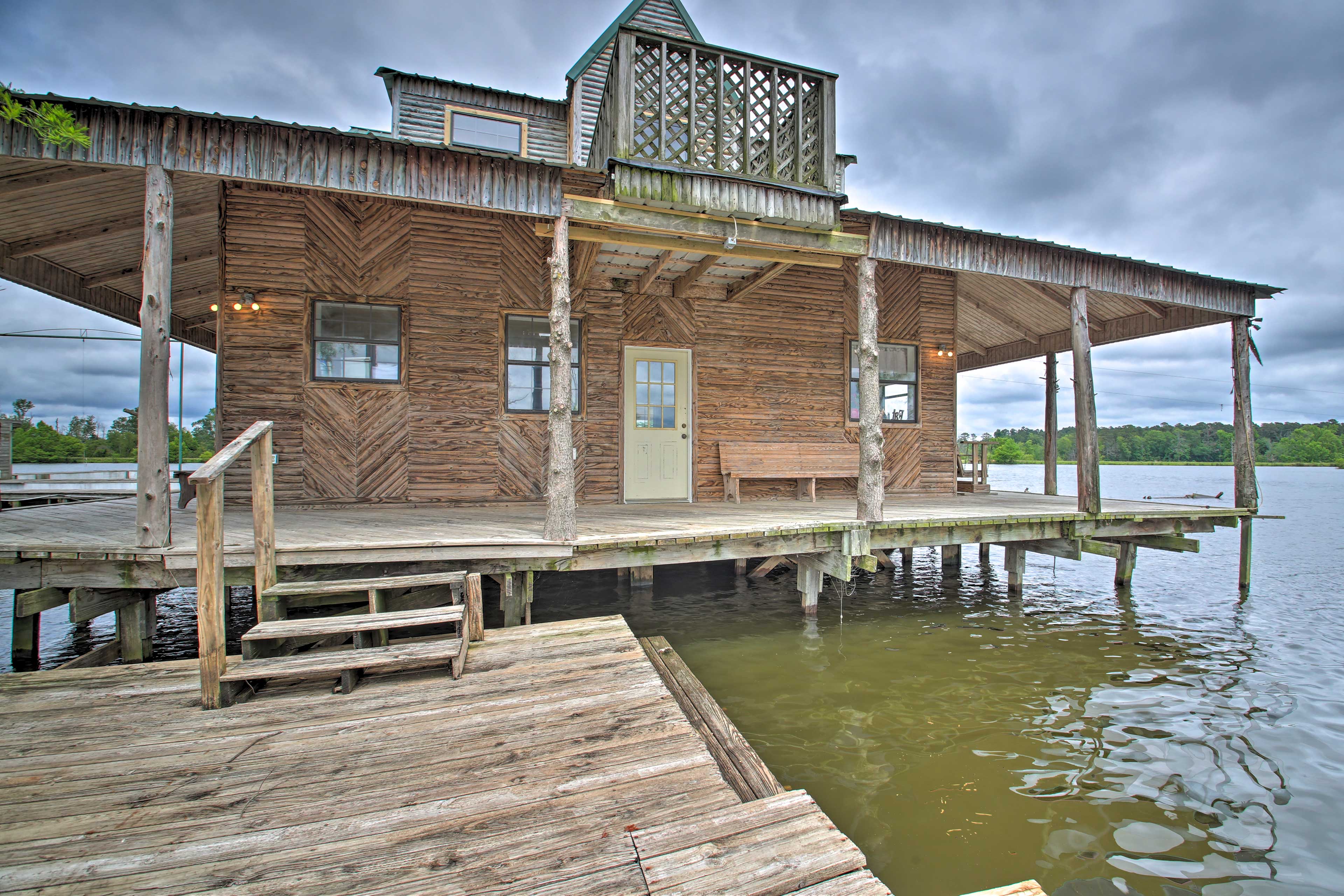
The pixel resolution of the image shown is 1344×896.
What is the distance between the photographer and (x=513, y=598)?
4.87 metres

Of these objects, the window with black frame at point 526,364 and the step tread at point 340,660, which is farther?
the window with black frame at point 526,364

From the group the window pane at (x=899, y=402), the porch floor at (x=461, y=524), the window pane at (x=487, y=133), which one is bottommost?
the porch floor at (x=461, y=524)

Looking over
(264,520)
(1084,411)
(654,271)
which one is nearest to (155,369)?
(264,520)

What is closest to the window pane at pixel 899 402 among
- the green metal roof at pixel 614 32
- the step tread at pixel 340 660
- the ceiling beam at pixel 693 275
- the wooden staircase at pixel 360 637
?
the ceiling beam at pixel 693 275

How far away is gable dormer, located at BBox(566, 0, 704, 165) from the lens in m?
10.3

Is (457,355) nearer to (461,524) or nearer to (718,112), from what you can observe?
(461,524)

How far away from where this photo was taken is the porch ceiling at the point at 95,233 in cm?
503

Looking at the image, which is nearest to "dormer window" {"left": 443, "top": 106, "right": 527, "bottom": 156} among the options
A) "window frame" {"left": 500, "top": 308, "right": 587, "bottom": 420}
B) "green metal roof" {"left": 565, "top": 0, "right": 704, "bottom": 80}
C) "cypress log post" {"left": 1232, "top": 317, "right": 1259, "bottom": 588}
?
"green metal roof" {"left": 565, "top": 0, "right": 704, "bottom": 80}

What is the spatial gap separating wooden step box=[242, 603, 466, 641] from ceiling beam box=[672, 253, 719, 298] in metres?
4.55

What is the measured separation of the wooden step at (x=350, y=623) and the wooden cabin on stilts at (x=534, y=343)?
43mm

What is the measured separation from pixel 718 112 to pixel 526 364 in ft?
12.8

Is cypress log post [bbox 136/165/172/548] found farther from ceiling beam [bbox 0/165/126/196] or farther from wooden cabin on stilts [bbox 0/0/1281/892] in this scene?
ceiling beam [bbox 0/165/126/196]

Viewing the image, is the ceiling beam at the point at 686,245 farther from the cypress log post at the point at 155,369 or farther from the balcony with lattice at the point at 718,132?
the cypress log post at the point at 155,369

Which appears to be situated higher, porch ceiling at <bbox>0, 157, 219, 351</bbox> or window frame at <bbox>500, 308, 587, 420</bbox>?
porch ceiling at <bbox>0, 157, 219, 351</bbox>
